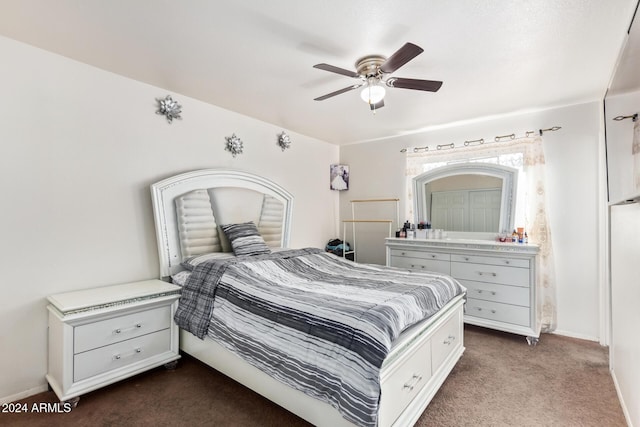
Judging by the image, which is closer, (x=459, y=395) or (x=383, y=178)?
(x=459, y=395)

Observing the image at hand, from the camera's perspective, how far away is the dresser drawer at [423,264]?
353 cm

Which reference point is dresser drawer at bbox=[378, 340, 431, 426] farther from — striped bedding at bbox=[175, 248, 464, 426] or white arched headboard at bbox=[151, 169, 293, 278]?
white arched headboard at bbox=[151, 169, 293, 278]

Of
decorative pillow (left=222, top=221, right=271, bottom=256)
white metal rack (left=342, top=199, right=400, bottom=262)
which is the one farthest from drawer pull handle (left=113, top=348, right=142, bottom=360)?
white metal rack (left=342, top=199, right=400, bottom=262)

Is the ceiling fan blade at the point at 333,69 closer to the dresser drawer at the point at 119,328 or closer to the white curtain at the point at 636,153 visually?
the white curtain at the point at 636,153

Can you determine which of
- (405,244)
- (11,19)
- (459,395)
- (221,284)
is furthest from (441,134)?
(11,19)

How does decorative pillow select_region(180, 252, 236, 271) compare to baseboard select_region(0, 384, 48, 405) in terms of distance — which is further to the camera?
decorative pillow select_region(180, 252, 236, 271)

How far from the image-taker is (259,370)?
1.90 m

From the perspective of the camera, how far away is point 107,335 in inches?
82.9

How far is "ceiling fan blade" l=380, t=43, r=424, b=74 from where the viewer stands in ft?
5.47

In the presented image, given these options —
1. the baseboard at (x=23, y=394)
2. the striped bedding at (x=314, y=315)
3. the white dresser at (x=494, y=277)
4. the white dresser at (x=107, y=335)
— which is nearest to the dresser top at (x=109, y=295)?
the white dresser at (x=107, y=335)

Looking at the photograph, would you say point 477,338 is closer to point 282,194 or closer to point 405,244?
point 405,244

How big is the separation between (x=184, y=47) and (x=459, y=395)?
315 cm

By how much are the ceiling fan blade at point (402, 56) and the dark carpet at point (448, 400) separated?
2.20 metres

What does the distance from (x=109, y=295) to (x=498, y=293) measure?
11.7ft
